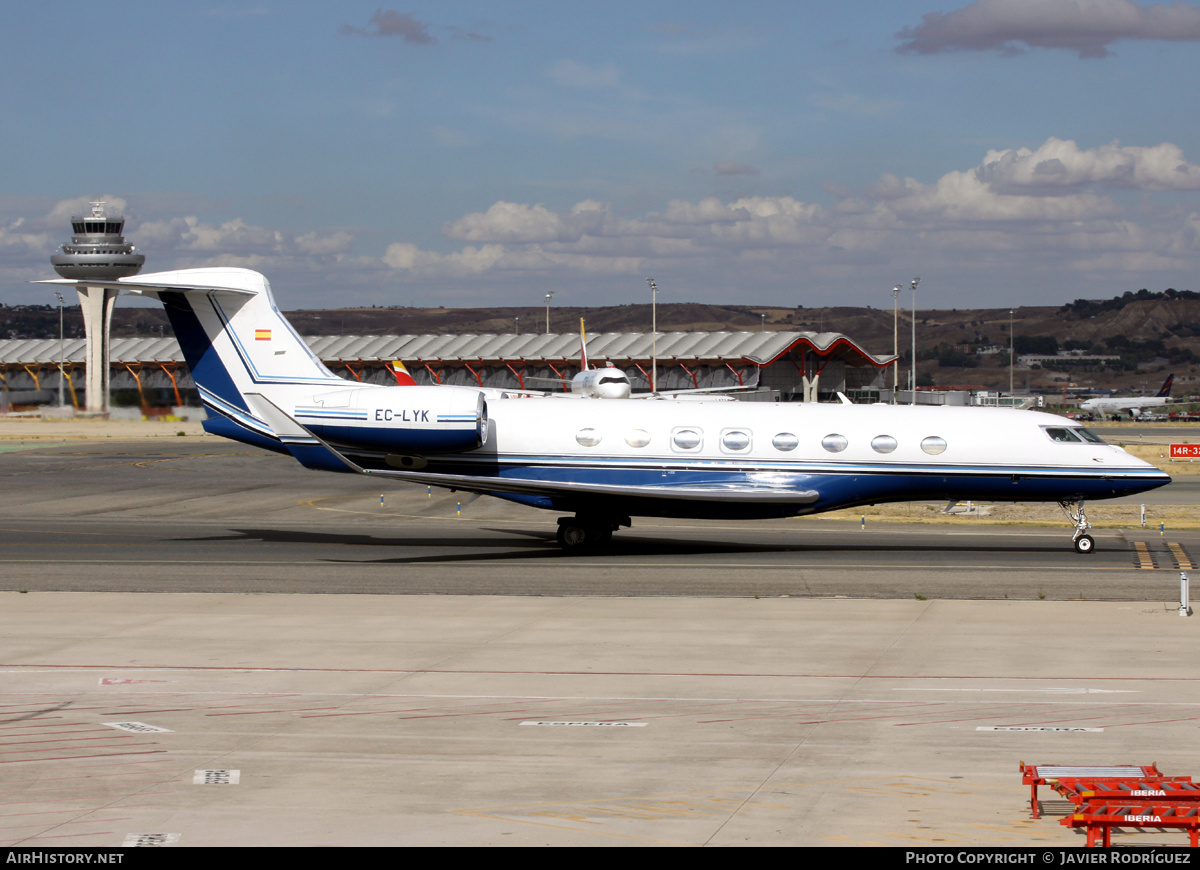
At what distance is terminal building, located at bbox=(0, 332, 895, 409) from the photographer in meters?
107

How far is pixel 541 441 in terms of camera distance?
25.3m

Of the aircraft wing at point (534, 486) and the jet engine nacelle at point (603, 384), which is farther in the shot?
the jet engine nacelle at point (603, 384)

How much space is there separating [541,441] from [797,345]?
83.3 meters

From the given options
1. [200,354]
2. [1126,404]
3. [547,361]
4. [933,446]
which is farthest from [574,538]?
[1126,404]

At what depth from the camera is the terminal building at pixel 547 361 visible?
107438 millimetres

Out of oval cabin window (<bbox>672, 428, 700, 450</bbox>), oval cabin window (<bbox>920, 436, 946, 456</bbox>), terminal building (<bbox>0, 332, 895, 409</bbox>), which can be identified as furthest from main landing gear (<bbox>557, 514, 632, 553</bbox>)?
terminal building (<bbox>0, 332, 895, 409</bbox>)

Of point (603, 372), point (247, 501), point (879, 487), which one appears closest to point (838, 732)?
point (879, 487)

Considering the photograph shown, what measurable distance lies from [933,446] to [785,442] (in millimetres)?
3169

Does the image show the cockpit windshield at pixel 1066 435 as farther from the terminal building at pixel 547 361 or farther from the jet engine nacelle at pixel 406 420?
the terminal building at pixel 547 361

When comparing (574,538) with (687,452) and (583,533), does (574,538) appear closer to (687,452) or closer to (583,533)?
(583,533)

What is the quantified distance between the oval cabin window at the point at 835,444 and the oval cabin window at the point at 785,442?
0.60m

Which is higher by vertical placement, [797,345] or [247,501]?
[797,345]

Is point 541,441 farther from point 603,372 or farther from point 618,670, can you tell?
point 603,372

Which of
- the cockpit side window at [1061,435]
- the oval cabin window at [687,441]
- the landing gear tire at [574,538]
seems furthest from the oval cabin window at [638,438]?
the cockpit side window at [1061,435]
